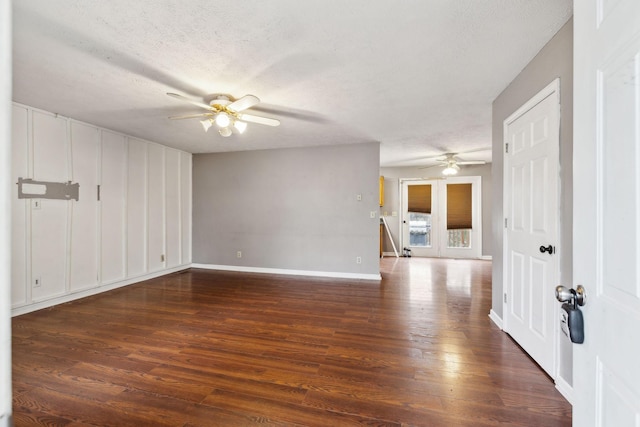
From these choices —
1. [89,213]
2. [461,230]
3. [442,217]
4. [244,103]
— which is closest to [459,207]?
[442,217]

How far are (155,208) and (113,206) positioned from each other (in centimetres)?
74

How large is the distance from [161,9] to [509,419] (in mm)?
3275

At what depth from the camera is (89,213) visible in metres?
3.91

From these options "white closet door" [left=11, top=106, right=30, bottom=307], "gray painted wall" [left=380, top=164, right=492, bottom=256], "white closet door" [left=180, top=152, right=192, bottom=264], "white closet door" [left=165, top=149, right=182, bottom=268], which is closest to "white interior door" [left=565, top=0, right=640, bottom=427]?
"white closet door" [left=11, top=106, right=30, bottom=307]

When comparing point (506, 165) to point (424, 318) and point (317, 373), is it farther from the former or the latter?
point (317, 373)

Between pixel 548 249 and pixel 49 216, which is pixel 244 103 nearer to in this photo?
pixel 548 249

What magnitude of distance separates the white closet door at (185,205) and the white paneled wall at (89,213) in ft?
0.22

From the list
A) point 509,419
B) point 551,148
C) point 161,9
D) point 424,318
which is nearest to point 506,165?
point 551,148

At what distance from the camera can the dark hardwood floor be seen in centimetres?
166

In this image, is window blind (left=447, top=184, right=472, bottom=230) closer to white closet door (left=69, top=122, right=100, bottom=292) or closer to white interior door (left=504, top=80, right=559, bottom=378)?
white interior door (left=504, top=80, right=559, bottom=378)

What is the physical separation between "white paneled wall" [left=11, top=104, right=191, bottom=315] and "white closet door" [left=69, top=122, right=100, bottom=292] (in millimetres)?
12

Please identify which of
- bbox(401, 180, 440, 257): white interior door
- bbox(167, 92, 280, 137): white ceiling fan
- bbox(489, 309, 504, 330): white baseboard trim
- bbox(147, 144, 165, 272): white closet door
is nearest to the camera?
bbox(167, 92, 280, 137): white ceiling fan

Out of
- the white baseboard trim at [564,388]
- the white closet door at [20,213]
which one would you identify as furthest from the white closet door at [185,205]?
the white baseboard trim at [564,388]

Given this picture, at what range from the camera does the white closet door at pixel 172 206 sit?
5.21 m
